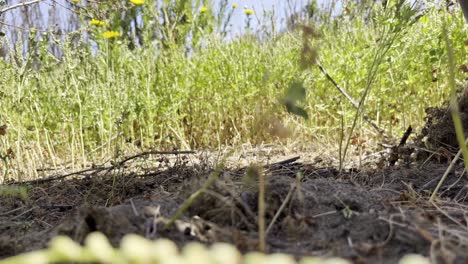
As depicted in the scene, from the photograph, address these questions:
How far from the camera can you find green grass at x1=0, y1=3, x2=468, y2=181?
340cm

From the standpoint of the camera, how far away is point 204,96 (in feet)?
14.0

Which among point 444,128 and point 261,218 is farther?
point 444,128

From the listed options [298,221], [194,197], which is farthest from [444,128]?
[194,197]

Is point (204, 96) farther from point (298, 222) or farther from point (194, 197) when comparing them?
point (194, 197)

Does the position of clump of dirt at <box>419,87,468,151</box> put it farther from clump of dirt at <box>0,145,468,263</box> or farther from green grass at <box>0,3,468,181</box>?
green grass at <box>0,3,468,181</box>

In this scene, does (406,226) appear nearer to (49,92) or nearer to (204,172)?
(204,172)

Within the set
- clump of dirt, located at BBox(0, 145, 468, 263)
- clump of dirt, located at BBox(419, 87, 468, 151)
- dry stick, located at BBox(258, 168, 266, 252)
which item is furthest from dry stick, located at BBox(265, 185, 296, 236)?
clump of dirt, located at BBox(419, 87, 468, 151)

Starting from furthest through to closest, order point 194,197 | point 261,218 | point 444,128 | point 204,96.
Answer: point 204,96
point 444,128
point 194,197
point 261,218

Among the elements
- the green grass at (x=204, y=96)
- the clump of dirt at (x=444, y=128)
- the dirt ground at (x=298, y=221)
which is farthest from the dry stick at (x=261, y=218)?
the green grass at (x=204, y=96)

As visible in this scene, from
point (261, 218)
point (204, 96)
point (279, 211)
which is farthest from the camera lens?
point (204, 96)

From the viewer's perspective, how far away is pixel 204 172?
2.22m

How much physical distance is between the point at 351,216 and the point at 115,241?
53 cm

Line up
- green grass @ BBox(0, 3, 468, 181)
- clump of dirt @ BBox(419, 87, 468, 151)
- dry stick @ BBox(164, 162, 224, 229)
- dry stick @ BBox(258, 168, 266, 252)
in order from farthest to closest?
green grass @ BBox(0, 3, 468, 181) → clump of dirt @ BBox(419, 87, 468, 151) → dry stick @ BBox(164, 162, 224, 229) → dry stick @ BBox(258, 168, 266, 252)

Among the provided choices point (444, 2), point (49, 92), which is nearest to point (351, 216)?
point (444, 2)
